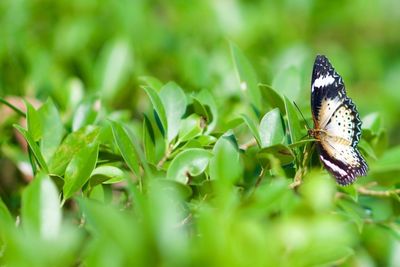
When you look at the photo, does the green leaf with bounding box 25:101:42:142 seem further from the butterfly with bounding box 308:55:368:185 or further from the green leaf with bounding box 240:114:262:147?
the butterfly with bounding box 308:55:368:185

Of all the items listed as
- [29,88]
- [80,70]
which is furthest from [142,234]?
[80,70]

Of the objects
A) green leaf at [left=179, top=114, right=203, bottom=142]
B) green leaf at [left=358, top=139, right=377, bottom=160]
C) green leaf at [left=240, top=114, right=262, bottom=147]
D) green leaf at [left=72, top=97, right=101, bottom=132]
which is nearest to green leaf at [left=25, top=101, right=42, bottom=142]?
green leaf at [left=72, top=97, right=101, bottom=132]

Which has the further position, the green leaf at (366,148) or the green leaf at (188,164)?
the green leaf at (366,148)

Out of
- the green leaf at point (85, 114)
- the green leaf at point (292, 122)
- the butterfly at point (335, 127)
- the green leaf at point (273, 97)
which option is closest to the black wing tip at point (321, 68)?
the butterfly at point (335, 127)

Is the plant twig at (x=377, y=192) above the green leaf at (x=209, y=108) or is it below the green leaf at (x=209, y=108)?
below

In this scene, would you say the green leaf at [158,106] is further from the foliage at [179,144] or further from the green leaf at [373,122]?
the green leaf at [373,122]

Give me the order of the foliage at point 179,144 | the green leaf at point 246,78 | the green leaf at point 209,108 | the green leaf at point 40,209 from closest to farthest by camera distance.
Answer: the foliage at point 179,144
the green leaf at point 40,209
the green leaf at point 209,108
the green leaf at point 246,78

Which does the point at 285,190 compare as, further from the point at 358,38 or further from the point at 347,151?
the point at 358,38
